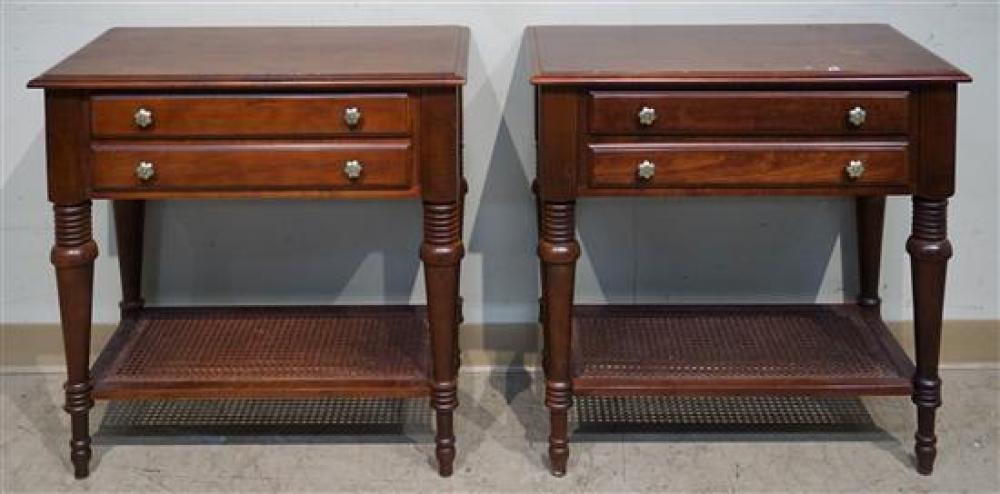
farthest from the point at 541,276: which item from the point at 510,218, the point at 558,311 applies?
the point at 558,311

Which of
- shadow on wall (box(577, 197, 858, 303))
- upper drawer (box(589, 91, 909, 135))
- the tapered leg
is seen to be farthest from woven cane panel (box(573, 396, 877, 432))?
upper drawer (box(589, 91, 909, 135))

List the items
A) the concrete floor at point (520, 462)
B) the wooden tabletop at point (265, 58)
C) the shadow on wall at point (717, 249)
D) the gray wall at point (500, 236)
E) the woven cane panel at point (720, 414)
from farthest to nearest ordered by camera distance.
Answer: the shadow on wall at point (717, 249) < the gray wall at point (500, 236) < the woven cane panel at point (720, 414) < the concrete floor at point (520, 462) < the wooden tabletop at point (265, 58)

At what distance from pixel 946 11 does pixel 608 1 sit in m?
0.76

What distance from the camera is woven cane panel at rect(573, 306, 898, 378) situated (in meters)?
2.95

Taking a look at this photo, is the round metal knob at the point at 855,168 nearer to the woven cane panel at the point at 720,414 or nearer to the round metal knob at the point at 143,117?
the woven cane panel at the point at 720,414

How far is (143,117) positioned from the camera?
2654 millimetres

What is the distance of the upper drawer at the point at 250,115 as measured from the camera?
2.65 meters

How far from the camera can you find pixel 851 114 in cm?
266

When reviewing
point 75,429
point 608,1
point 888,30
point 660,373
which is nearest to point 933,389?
point 660,373

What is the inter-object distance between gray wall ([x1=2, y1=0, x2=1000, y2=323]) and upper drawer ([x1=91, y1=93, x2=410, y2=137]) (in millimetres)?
598

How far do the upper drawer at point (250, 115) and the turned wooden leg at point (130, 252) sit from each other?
1.95 ft

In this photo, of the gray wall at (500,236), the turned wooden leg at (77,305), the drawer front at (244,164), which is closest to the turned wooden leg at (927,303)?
the gray wall at (500,236)

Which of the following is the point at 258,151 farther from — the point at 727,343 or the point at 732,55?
the point at 727,343

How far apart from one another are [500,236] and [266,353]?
0.64 m
